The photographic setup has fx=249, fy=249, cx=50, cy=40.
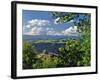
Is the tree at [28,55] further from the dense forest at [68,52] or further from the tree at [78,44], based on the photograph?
the tree at [78,44]

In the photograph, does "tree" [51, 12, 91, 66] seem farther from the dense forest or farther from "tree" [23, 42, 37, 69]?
"tree" [23, 42, 37, 69]

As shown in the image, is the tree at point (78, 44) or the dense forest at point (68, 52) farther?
the tree at point (78, 44)

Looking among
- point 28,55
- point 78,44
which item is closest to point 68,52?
point 78,44

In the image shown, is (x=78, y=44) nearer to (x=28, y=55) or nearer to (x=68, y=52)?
(x=68, y=52)

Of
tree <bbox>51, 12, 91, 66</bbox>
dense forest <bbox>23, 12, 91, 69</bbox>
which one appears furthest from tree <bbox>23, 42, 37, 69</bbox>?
tree <bbox>51, 12, 91, 66</bbox>

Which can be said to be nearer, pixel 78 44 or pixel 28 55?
pixel 28 55

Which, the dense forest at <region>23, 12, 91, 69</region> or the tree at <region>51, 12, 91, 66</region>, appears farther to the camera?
the tree at <region>51, 12, 91, 66</region>

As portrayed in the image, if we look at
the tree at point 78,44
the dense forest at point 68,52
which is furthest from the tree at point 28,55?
the tree at point 78,44
